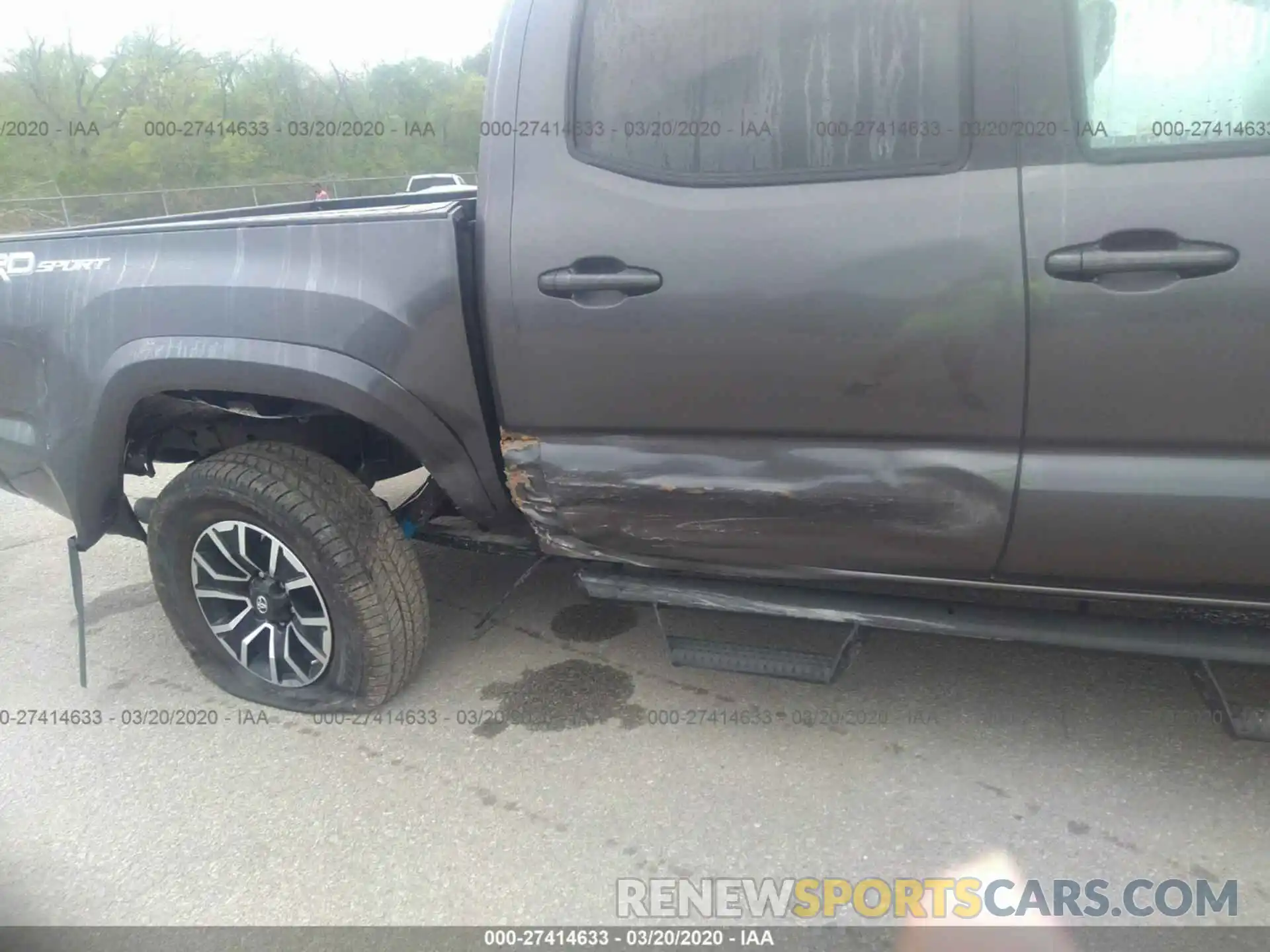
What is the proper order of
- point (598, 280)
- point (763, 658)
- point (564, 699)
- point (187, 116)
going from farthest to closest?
point (187, 116)
point (564, 699)
point (763, 658)
point (598, 280)

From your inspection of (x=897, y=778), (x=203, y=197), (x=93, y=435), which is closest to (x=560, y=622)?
(x=897, y=778)

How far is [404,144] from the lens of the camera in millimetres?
23406

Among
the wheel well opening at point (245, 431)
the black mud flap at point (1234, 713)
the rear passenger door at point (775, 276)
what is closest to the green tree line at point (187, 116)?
the wheel well opening at point (245, 431)

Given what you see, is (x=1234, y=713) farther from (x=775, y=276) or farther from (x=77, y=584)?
(x=77, y=584)

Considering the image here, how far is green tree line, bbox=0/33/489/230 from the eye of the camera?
24.5 metres

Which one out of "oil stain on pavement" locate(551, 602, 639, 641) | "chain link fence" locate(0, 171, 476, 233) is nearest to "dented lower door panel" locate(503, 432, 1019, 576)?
"oil stain on pavement" locate(551, 602, 639, 641)

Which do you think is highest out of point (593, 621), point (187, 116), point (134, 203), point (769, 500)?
point (187, 116)

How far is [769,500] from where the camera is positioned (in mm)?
2178

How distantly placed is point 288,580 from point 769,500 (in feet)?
4.93

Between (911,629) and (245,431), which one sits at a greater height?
(245,431)

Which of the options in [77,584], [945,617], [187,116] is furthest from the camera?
[187,116]

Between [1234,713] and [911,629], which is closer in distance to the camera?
[1234,713]

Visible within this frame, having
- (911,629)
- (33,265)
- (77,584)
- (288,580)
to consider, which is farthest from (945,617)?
(33,265)

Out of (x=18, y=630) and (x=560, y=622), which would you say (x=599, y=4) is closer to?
(x=560, y=622)
